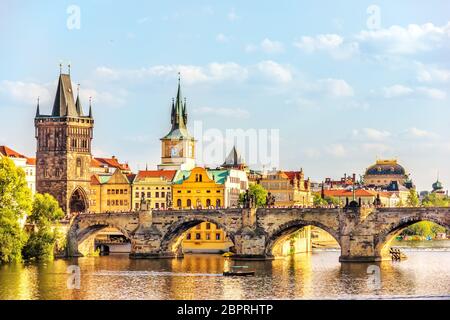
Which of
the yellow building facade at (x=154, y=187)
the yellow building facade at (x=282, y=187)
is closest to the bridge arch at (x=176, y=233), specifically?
the yellow building facade at (x=154, y=187)

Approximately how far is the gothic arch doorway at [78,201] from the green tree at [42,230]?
23.6 meters

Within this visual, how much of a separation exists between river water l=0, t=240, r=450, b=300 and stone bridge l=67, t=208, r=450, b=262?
2.49 m

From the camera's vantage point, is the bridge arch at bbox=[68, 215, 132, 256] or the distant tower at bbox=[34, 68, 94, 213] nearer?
the bridge arch at bbox=[68, 215, 132, 256]

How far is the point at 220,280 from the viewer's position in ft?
324

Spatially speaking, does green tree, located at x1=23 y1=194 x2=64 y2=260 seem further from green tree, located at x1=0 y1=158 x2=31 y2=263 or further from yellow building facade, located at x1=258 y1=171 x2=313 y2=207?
yellow building facade, located at x1=258 y1=171 x2=313 y2=207

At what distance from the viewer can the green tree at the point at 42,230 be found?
118500 mm

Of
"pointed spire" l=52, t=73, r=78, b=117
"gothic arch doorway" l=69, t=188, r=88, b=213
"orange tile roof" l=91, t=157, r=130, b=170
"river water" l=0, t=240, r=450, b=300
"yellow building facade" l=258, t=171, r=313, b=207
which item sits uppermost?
"pointed spire" l=52, t=73, r=78, b=117

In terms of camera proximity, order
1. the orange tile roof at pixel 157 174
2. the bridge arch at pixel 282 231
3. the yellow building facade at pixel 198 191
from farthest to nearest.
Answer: the orange tile roof at pixel 157 174
the yellow building facade at pixel 198 191
the bridge arch at pixel 282 231

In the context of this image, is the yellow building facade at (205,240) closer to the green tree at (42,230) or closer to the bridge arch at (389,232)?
the green tree at (42,230)

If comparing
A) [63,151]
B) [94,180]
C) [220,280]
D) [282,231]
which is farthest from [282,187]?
[220,280]

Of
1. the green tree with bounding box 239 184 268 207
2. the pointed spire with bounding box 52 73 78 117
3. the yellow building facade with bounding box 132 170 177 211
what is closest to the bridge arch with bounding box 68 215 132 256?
the green tree with bounding box 239 184 268 207

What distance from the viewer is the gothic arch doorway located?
155 meters
